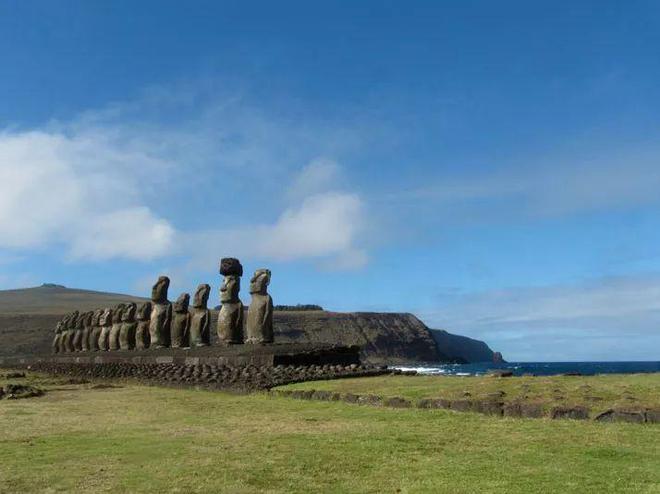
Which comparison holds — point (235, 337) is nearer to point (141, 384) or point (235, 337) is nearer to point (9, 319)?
point (141, 384)

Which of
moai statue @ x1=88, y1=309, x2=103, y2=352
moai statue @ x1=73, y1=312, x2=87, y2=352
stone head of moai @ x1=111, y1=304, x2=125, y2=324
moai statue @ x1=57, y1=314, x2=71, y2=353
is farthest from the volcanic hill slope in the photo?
stone head of moai @ x1=111, y1=304, x2=125, y2=324

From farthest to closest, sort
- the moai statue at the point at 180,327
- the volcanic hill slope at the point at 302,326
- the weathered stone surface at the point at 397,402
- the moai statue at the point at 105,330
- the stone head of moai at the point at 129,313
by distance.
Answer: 1. the volcanic hill slope at the point at 302,326
2. the moai statue at the point at 105,330
3. the stone head of moai at the point at 129,313
4. the moai statue at the point at 180,327
5. the weathered stone surface at the point at 397,402

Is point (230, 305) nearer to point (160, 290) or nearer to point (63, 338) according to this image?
point (160, 290)

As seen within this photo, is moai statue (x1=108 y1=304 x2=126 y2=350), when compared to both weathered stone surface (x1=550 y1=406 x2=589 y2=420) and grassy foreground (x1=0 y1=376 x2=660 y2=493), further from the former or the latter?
weathered stone surface (x1=550 y1=406 x2=589 y2=420)

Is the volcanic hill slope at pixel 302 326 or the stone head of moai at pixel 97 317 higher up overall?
the volcanic hill slope at pixel 302 326

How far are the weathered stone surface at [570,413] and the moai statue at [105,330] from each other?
32940 mm

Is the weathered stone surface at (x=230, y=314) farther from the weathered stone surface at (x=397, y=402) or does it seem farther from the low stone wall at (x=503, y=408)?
the weathered stone surface at (x=397, y=402)

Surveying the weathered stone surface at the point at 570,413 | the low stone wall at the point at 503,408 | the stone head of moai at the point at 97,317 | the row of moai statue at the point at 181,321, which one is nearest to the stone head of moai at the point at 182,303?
the row of moai statue at the point at 181,321

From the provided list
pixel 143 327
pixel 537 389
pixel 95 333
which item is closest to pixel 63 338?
pixel 95 333

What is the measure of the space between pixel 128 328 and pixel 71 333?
13846 mm

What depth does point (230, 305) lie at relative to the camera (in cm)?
2720

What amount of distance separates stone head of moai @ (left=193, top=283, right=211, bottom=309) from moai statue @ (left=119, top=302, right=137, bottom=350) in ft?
29.6

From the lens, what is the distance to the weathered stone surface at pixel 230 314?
26500mm

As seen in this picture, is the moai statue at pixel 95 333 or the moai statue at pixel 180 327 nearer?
the moai statue at pixel 180 327
